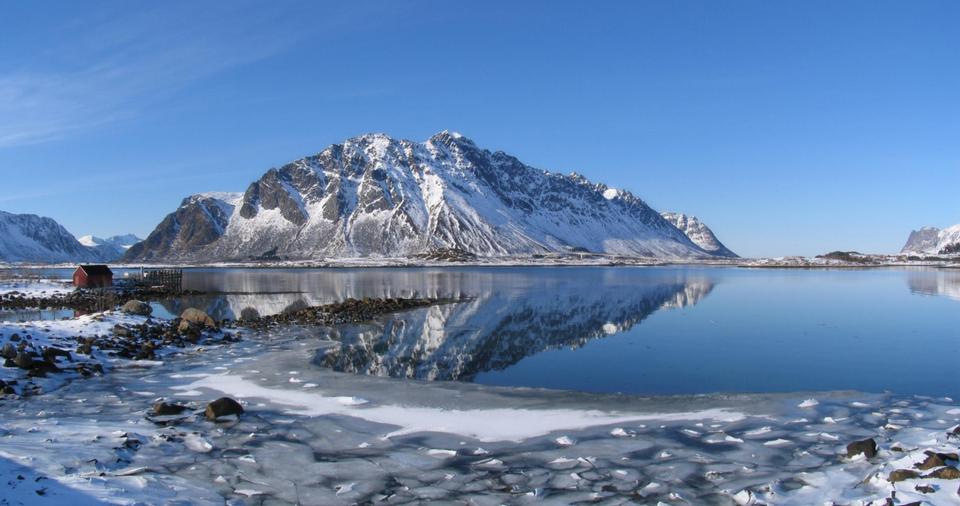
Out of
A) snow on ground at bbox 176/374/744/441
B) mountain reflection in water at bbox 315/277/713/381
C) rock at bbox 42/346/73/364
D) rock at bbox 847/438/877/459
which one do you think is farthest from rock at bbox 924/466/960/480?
rock at bbox 42/346/73/364

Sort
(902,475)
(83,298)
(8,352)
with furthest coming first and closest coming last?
(83,298) → (8,352) → (902,475)

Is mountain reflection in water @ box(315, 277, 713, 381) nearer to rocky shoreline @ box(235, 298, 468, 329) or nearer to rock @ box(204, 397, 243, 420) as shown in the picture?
rocky shoreline @ box(235, 298, 468, 329)

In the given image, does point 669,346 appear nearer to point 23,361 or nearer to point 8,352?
point 23,361

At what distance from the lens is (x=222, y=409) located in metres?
17.4

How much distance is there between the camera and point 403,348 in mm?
32531

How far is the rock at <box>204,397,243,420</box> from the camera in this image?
56.2ft

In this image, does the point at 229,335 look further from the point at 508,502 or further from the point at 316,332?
the point at 508,502

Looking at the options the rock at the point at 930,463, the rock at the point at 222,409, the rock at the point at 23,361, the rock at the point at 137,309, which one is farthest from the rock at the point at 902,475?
the rock at the point at 137,309

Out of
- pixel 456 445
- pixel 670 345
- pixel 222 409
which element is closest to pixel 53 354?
pixel 222 409

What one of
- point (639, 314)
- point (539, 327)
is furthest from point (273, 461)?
point (639, 314)

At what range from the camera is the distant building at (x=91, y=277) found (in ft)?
252

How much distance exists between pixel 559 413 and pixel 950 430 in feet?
29.9

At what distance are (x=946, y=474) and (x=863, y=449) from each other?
2.23 m

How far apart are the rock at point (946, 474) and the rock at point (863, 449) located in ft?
6.38
